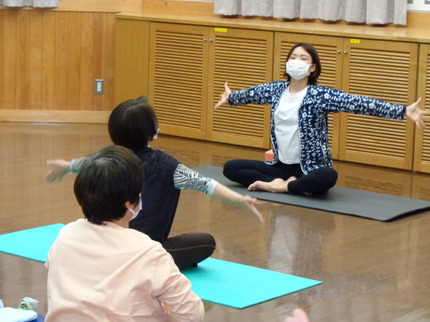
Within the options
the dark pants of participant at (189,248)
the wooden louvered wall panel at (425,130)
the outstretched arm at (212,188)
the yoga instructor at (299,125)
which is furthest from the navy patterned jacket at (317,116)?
the outstretched arm at (212,188)

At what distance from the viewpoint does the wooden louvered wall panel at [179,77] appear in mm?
6965

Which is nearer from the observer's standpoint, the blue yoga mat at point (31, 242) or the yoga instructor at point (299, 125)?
the blue yoga mat at point (31, 242)

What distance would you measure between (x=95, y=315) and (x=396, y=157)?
14.2ft

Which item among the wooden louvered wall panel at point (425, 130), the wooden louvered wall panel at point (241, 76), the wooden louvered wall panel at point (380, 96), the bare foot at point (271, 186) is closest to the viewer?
the bare foot at point (271, 186)

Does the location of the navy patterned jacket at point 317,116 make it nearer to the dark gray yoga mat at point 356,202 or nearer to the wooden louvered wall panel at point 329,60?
the dark gray yoga mat at point 356,202

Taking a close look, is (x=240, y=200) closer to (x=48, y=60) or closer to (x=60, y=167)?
(x=60, y=167)

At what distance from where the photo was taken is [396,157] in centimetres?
620

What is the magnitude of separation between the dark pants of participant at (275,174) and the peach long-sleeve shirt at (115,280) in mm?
3141

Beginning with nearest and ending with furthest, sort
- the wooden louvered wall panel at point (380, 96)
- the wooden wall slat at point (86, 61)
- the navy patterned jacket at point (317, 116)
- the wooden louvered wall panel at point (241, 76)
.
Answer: the navy patterned jacket at point (317, 116), the wooden louvered wall panel at point (380, 96), the wooden louvered wall panel at point (241, 76), the wooden wall slat at point (86, 61)

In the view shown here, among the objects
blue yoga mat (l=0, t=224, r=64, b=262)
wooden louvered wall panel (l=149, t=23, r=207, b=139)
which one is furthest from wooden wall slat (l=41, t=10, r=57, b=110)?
blue yoga mat (l=0, t=224, r=64, b=262)

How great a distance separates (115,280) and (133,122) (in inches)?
53.1

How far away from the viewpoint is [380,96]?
622 centimetres

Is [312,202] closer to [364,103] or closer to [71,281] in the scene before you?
[364,103]

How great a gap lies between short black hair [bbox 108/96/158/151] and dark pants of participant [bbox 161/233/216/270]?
49cm
